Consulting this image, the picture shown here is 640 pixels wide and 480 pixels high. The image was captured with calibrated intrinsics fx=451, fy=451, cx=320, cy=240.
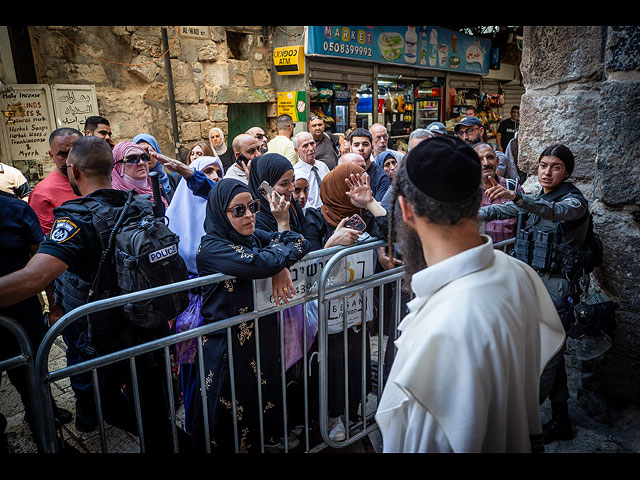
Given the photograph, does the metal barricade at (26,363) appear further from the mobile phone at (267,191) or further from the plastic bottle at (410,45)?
the plastic bottle at (410,45)

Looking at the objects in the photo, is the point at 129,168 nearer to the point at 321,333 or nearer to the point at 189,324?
the point at 189,324

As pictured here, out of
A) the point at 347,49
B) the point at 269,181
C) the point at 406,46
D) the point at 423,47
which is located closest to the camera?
the point at 269,181

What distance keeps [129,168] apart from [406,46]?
10.1 meters

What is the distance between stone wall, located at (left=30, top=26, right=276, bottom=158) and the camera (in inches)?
274

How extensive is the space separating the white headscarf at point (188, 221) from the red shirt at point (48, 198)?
2.87 ft

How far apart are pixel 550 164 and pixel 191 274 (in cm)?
270

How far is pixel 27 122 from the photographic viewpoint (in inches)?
251

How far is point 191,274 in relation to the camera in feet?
11.2

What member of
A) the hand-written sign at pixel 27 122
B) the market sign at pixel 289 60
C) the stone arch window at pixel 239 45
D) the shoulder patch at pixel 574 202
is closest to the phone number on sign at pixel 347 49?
the market sign at pixel 289 60

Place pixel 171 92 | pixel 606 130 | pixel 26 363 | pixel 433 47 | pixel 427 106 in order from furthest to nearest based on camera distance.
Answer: pixel 427 106
pixel 433 47
pixel 171 92
pixel 606 130
pixel 26 363

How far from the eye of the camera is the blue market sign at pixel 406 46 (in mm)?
9586

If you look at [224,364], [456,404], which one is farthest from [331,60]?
[456,404]

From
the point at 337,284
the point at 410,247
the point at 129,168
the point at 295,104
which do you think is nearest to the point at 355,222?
the point at 337,284

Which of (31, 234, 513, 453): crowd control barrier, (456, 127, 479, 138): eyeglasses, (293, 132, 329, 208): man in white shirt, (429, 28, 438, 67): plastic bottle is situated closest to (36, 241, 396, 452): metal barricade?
(31, 234, 513, 453): crowd control barrier
